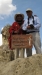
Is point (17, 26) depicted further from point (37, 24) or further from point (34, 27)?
point (37, 24)

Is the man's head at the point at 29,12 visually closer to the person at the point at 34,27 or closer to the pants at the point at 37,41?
the person at the point at 34,27

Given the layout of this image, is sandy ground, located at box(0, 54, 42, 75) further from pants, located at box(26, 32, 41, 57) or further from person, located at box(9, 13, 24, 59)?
person, located at box(9, 13, 24, 59)

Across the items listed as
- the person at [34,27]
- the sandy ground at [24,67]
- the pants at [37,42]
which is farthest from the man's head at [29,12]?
the sandy ground at [24,67]

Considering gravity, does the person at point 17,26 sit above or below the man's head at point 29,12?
below

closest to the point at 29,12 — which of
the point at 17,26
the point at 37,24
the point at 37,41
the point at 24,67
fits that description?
the point at 37,24

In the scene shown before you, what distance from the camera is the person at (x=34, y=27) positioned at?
997 centimetres

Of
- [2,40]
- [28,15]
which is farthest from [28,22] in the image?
[2,40]

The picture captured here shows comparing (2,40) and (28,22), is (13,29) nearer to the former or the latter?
(28,22)

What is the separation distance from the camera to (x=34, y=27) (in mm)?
9961

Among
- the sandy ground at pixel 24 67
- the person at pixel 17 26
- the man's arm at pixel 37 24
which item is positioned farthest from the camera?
the person at pixel 17 26

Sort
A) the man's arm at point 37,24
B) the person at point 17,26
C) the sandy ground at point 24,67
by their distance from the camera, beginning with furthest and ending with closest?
1. the person at point 17,26
2. the man's arm at point 37,24
3. the sandy ground at point 24,67

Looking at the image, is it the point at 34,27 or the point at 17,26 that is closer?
the point at 34,27

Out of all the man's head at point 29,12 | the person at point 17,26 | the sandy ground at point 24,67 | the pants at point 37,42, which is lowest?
the sandy ground at point 24,67

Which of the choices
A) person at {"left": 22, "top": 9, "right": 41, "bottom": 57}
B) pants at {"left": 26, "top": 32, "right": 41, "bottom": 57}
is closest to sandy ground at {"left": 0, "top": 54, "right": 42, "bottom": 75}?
pants at {"left": 26, "top": 32, "right": 41, "bottom": 57}
